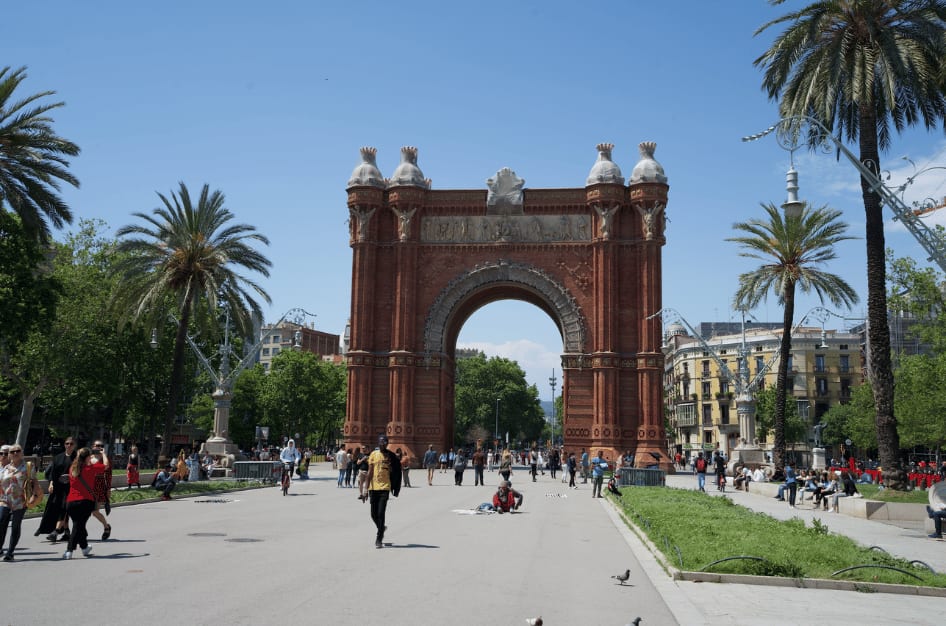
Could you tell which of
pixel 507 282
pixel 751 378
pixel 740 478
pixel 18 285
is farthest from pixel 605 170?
pixel 751 378

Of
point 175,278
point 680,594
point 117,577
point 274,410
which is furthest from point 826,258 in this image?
point 274,410

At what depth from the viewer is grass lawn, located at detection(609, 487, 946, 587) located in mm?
10258

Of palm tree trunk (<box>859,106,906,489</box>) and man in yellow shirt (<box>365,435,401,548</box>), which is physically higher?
palm tree trunk (<box>859,106,906,489</box>)

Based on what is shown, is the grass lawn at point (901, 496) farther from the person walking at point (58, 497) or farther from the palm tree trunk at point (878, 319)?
the person walking at point (58, 497)

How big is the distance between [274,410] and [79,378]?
2892cm

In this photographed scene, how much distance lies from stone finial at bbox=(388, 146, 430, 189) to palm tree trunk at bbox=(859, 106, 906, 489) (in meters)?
29.2

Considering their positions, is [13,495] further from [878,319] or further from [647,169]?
[647,169]

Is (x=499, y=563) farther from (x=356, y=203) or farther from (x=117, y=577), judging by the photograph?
(x=356, y=203)

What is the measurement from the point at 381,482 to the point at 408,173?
36.8 m

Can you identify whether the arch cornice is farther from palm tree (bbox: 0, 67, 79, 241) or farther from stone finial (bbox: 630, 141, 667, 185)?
palm tree (bbox: 0, 67, 79, 241)

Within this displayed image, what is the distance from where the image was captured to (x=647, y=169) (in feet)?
154

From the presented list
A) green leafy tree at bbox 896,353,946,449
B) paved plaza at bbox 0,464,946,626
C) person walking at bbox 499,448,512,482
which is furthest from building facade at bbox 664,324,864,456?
paved plaza at bbox 0,464,946,626

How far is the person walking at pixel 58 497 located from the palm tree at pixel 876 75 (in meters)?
19.7

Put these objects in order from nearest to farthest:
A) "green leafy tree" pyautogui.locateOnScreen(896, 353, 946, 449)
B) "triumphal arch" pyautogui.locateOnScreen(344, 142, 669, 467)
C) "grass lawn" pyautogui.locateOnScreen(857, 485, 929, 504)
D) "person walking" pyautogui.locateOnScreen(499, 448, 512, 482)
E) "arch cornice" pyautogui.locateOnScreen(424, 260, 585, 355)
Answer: "grass lawn" pyautogui.locateOnScreen(857, 485, 929, 504) < "person walking" pyautogui.locateOnScreen(499, 448, 512, 482) < "green leafy tree" pyautogui.locateOnScreen(896, 353, 946, 449) < "triumphal arch" pyautogui.locateOnScreen(344, 142, 669, 467) < "arch cornice" pyautogui.locateOnScreen(424, 260, 585, 355)
